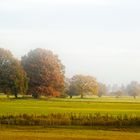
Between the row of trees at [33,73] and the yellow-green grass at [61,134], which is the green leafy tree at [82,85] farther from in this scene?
the yellow-green grass at [61,134]

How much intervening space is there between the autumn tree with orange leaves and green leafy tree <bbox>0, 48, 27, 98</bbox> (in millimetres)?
4378

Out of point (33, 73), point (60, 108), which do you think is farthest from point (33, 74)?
point (60, 108)

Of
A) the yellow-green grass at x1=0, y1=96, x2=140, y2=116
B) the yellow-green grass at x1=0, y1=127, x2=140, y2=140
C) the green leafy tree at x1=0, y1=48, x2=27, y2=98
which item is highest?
the green leafy tree at x1=0, y1=48, x2=27, y2=98

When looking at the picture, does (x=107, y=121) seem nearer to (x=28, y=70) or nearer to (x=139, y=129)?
(x=139, y=129)

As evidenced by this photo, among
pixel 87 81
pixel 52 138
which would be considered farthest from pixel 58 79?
pixel 52 138

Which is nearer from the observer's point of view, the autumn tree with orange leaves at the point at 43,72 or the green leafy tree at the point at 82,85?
the autumn tree with orange leaves at the point at 43,72

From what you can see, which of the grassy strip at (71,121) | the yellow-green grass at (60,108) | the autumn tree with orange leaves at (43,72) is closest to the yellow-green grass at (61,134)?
the grassy strip at (71,121)

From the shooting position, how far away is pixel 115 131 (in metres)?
41.1

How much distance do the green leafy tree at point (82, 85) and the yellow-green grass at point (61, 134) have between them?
127 m

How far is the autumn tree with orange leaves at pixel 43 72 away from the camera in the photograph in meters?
127

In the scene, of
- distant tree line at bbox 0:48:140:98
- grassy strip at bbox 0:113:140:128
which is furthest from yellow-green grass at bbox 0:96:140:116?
distant tree line at bbox 0:48:140:98

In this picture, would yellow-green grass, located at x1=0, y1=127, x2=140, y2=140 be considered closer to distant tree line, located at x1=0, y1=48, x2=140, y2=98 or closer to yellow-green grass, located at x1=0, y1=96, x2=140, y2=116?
yellow-green grass, located at x1=0, y1=96, x2=140, y2=116

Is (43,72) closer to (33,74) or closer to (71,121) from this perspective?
(33,74)

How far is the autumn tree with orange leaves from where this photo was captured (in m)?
127
